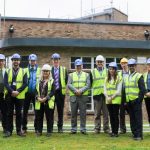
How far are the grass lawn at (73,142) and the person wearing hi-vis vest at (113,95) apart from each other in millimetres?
382

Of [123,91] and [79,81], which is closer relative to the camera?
[123,91]

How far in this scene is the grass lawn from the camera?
37.1 feet

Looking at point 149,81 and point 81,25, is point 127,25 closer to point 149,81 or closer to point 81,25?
point 81,25

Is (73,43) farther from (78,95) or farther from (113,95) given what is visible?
(113,95)

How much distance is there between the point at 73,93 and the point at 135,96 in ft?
6.39

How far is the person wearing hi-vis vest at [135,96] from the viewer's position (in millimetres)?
12822

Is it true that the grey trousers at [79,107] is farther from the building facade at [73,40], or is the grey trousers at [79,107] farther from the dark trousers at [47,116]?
the building facade at [73,40]

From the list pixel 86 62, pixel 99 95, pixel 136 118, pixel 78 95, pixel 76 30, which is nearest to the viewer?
pixel 136 118

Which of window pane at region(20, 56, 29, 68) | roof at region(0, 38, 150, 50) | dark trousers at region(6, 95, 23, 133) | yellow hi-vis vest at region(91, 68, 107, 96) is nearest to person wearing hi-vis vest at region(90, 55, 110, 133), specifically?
yellow hi-vis vest at region(91, 68, 107, 96)

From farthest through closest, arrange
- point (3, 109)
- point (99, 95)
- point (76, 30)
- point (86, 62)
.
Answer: point (76, 30) → point (86, 62) → point (99, 95) → point (3, 109)

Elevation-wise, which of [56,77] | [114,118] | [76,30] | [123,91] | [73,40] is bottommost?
[114,118]

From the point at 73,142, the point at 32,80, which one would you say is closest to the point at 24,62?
the point at 32,80

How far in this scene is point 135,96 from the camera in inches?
508

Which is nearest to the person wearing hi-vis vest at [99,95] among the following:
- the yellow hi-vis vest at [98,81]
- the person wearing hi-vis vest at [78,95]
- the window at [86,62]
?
the yellow hi-vis vest at [98,81]
